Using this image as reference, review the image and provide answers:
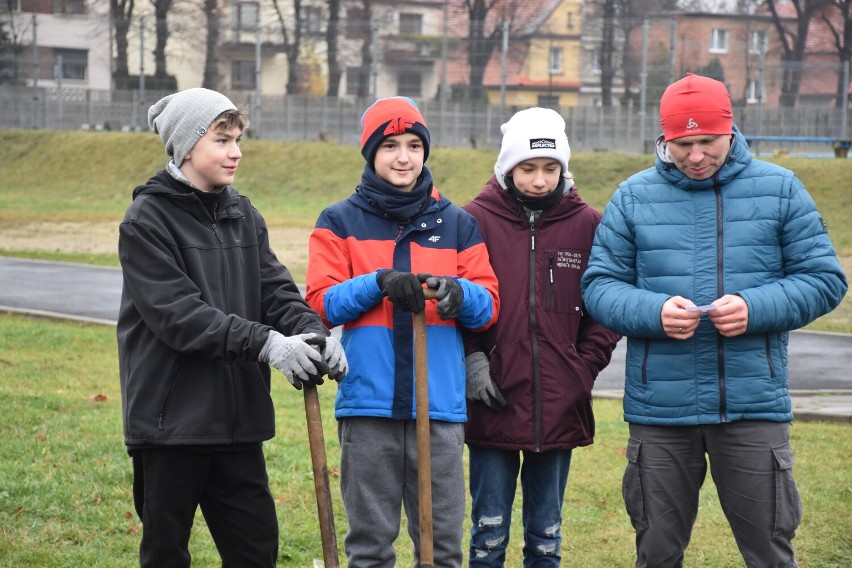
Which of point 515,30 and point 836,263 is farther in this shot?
point 515,30

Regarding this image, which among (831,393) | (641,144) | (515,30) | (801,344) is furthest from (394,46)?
(831,393)

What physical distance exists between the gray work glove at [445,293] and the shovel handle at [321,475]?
479mm

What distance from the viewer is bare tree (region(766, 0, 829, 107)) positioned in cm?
2447

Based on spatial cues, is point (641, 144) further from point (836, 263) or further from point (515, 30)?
point (836, 263)

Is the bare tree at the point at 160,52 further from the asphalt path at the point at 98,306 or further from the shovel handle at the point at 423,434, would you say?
the shovel handle at the point at 423,434

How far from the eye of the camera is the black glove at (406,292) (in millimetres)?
3582

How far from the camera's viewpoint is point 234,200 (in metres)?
3.80

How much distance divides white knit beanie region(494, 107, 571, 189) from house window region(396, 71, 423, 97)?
81.1 feet

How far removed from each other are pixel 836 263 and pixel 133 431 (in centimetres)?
227

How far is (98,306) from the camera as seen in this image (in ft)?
38.9

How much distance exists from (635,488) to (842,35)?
87.1 ft

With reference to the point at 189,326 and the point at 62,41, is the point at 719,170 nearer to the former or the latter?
the point at 189,326

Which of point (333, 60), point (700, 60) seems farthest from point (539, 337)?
point (333, 60)

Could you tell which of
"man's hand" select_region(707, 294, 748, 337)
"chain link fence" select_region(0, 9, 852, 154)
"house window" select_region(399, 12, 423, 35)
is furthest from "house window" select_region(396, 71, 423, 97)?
"man's hand" select_region(707, 294, 748, 337)
